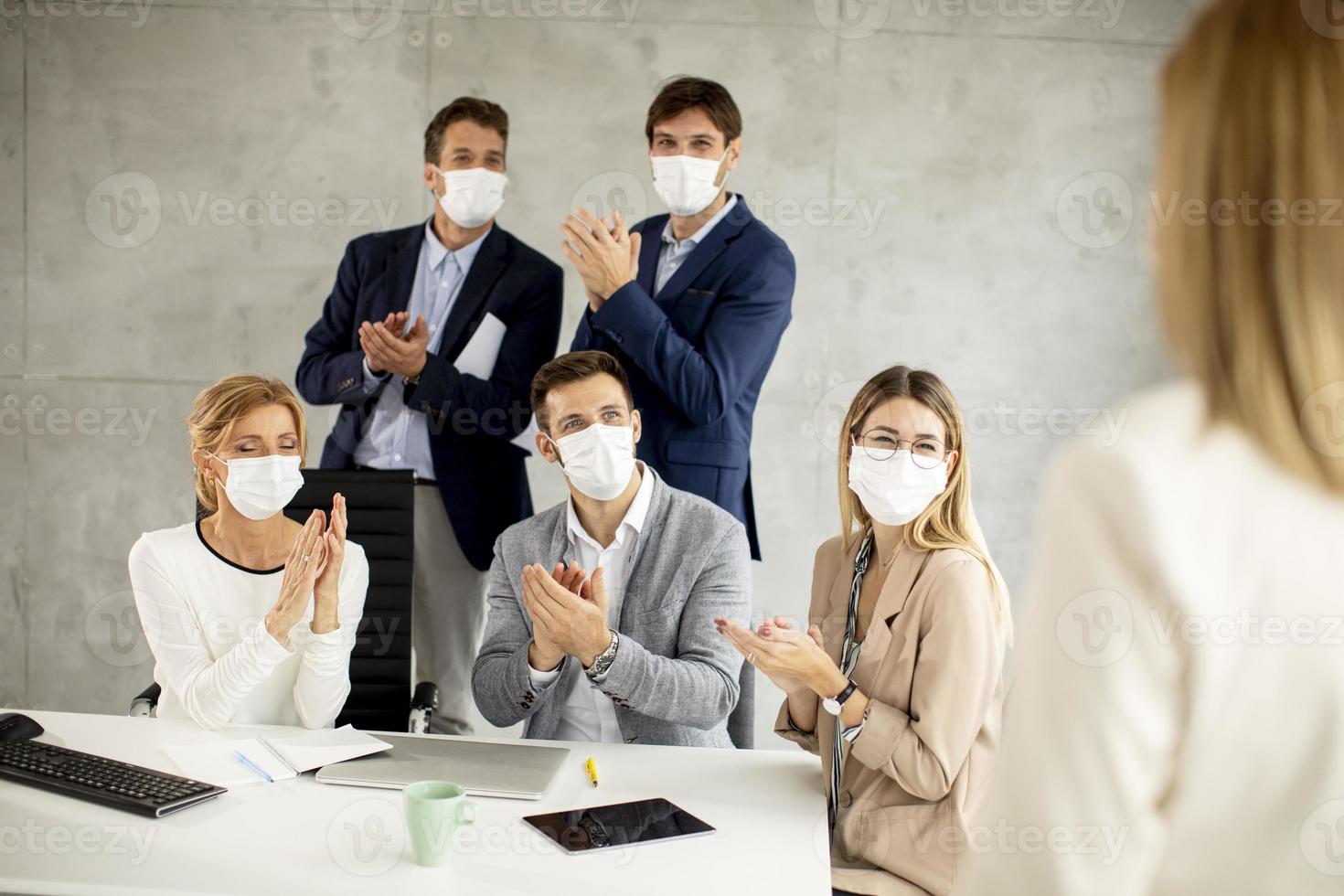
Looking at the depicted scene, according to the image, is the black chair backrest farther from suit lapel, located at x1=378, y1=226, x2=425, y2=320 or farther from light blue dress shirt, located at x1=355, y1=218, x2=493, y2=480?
suit lapel, located at x1=378, y1=226, x2=425, y2=320

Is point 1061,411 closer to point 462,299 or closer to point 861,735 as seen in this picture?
point 462,299

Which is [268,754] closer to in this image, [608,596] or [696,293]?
[608,596]

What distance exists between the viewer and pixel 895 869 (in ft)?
5.71

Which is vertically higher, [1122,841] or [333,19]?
[333,19]

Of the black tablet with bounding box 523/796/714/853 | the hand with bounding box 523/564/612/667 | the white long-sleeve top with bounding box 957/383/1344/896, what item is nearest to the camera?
the white long-sleeve top with bounding box 957/383/1344/896

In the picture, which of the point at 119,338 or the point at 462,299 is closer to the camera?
the point at 462,299

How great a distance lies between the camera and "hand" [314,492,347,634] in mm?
2045

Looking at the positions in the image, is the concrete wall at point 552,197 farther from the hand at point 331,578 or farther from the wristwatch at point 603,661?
the wristwatch at point 603,661

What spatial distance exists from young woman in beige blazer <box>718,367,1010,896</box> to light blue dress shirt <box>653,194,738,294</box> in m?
1.01

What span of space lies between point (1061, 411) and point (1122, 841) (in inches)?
147

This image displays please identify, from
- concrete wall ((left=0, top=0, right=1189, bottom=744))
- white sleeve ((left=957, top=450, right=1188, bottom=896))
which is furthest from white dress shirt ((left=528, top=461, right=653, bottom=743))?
concrete wall ((left=0, top=0, right=1189, bottom=744))

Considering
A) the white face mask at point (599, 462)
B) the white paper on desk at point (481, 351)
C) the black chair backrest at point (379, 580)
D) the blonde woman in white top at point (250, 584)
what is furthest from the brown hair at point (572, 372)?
the white paper on desk at point (481, 351)

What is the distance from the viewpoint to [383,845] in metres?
1.46

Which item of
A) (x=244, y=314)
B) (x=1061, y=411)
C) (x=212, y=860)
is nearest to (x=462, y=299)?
(x=244, y=314)
